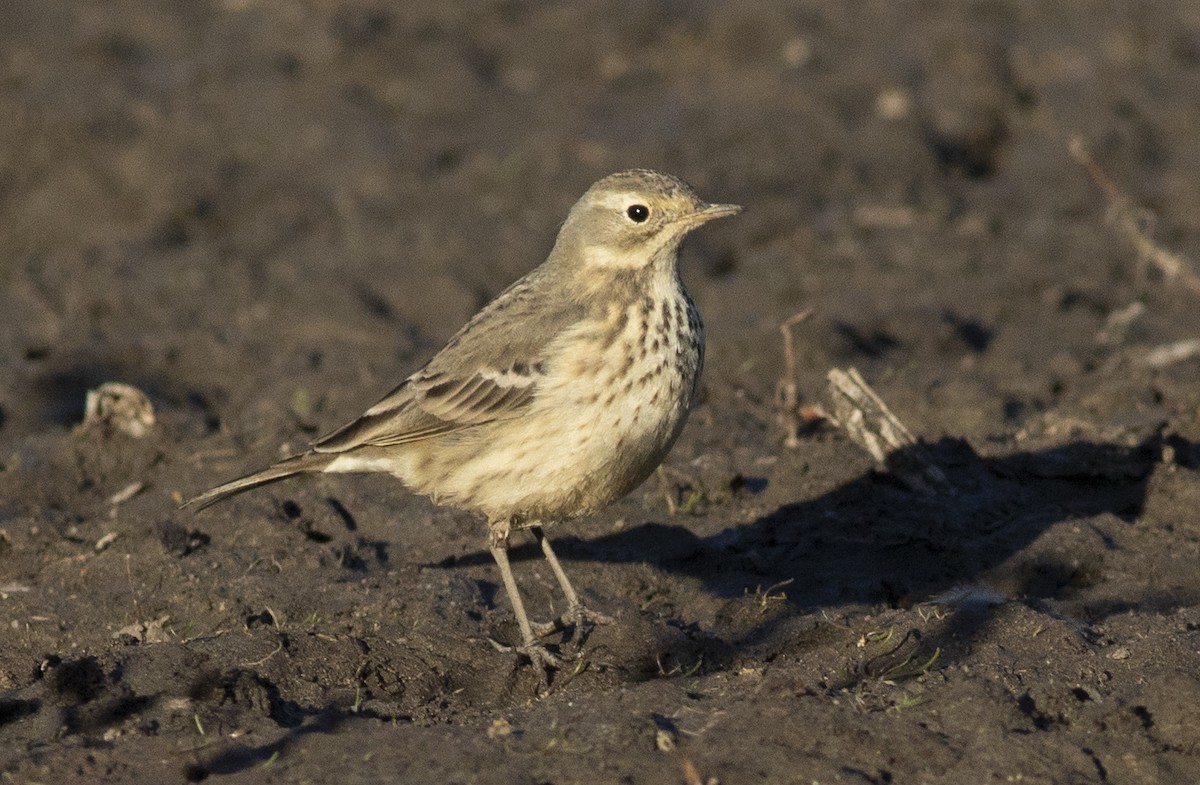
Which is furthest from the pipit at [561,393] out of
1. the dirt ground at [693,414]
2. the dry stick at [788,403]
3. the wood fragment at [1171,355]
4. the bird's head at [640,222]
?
the wood fragment at [1171,355]

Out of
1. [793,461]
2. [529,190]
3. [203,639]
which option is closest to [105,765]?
[203,639]

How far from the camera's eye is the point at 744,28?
1641cm

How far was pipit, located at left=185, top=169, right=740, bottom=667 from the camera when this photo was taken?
22.5 feet

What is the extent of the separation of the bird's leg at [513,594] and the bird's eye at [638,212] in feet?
4.76

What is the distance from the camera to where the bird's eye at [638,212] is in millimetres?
7348

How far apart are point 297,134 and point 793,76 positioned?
15.2ft

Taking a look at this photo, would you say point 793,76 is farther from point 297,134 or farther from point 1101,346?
point 1101,346

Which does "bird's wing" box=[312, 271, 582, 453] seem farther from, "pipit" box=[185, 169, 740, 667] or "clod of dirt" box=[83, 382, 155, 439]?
"clod of dirt" box=[83, 382, 155, 439]

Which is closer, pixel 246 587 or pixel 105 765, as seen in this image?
pixel 105 765

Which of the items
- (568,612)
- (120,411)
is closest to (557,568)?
(568,612)

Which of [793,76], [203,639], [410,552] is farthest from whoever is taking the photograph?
[793,76]

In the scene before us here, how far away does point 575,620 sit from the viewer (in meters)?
7.13

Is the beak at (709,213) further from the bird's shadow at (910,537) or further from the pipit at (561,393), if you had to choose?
the bird's shadow at (910,537)

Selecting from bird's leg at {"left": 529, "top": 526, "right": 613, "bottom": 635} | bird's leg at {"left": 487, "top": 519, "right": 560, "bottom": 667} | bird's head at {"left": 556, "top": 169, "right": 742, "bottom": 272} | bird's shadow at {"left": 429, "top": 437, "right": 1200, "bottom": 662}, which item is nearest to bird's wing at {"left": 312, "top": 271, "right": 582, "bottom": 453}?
bird's head at {"left": 556, "top": 169, "right": 742, "bottom": 272}
